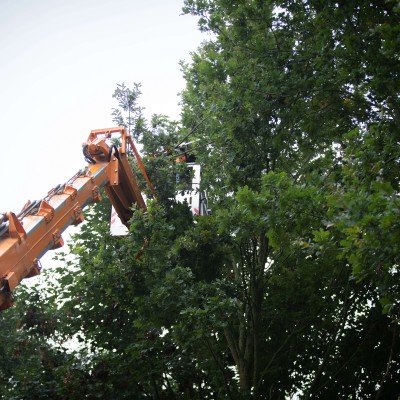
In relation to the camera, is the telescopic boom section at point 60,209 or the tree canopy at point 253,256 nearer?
the telescopic boom section at point 60,209

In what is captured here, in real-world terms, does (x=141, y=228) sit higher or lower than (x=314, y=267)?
higher

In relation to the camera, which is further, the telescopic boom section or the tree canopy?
the tree canopy

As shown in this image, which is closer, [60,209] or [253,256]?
[60,209]

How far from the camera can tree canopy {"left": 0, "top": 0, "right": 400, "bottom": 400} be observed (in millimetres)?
7902

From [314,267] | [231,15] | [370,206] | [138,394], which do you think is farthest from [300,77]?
[138,394]

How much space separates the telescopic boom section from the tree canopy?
0.94m

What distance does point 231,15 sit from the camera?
9.91 metres

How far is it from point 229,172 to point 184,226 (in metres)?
1.89

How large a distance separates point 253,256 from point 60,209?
12.8ft

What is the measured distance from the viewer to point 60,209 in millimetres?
8141

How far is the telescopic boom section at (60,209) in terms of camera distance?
22.4 feet

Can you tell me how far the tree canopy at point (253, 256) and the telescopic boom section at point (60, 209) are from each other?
0.94 m

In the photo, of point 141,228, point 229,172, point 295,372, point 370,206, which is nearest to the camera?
point 370,206

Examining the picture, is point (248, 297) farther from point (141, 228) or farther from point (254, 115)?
point (254, 115)
